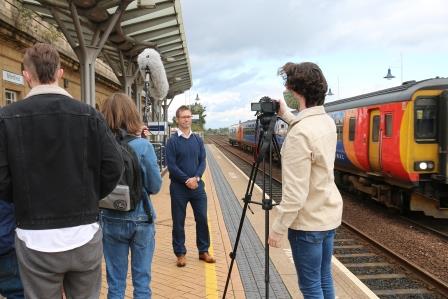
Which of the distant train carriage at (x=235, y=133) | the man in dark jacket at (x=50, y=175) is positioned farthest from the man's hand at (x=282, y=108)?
the distant train carriage at (x=235, y=133)

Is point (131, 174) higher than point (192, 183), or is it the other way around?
point (131, 174)

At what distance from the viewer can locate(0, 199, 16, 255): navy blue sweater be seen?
99.9 inches

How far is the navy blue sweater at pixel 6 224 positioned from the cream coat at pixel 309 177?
1487mm

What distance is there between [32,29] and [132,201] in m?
11.9

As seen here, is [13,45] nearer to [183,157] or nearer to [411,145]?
[183,157]

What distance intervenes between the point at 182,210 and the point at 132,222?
6.83 ft

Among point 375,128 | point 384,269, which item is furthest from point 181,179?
point 375,128

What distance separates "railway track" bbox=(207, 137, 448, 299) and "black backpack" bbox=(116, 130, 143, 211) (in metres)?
3.56

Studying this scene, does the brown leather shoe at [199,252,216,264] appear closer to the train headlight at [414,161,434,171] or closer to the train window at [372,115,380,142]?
the train headlight at [414,161,434,171]

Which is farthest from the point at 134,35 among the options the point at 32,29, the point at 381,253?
the point at 381,253

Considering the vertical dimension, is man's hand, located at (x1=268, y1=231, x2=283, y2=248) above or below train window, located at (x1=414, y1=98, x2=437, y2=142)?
below

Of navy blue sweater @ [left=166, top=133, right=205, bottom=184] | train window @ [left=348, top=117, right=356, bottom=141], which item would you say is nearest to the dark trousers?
navy blue sweater @ [left=166, top=133, right=205, bottom=184]

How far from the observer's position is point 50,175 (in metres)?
2.28

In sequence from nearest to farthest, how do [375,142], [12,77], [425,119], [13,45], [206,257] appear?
[206,257] < [425,119] < [375,142] < [13,45] < [12,77]
